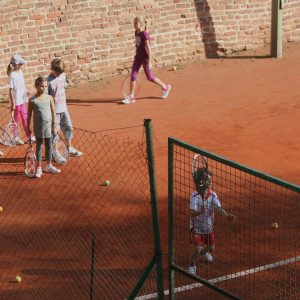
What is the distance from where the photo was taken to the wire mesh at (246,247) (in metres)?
8.47

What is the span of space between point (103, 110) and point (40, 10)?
252 cm

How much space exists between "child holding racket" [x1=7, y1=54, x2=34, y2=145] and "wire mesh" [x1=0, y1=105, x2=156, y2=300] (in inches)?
20.3

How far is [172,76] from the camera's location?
17.4 metres

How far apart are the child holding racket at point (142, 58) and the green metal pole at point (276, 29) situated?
3.36 metres

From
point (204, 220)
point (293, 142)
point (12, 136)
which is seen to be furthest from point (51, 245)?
point (293, 142)

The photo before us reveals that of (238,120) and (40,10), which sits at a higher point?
(40,10)

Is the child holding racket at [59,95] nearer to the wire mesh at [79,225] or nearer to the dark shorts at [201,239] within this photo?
the wire mesh at [79,225]

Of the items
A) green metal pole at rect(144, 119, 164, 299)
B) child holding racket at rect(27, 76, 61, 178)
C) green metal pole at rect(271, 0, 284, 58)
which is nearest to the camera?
green metal pole at rect(144, 119, 164, 299)

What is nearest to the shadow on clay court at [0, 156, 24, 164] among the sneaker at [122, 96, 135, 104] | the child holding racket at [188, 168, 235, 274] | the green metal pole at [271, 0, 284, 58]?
the sneaker at [122, 96, 135, 104]

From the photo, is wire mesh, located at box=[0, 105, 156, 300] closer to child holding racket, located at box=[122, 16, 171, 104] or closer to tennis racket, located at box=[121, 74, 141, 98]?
child holding racket, located at box=[122, 16, 171, 104]

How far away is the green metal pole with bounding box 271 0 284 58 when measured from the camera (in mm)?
17812

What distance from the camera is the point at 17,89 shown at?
1312 centimetres

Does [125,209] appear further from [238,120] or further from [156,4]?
[156,4]

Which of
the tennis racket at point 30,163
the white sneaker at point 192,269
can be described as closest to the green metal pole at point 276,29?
the tennis racket at point 30,163
